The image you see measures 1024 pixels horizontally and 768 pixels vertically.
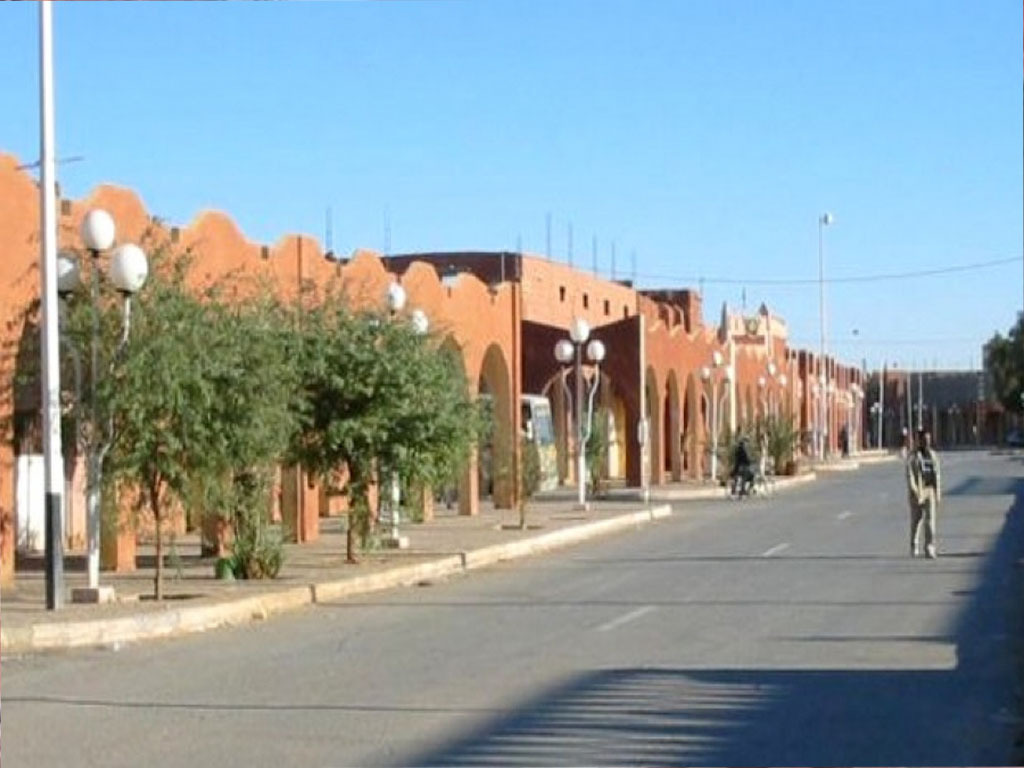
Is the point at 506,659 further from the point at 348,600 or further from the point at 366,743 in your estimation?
the point at 348,600

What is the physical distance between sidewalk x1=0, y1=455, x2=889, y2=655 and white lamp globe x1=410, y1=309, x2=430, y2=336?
11.3 ft

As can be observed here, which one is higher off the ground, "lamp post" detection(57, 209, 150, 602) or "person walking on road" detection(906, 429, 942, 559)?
"lamp post" detection(57, 209, 150, 602)

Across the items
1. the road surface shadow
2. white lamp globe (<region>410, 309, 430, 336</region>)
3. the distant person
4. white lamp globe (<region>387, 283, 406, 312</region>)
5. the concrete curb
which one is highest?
Result: white lamp globe (<region>387, 283, 406, 312</region>)

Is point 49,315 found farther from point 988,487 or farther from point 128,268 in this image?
point 988,487

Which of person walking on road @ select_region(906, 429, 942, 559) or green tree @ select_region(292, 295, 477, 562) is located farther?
person walking on road @ select_region(906, 429, 942, 559)

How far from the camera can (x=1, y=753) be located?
12.0 m

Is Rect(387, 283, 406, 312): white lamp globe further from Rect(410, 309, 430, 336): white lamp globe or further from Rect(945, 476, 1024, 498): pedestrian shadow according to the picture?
Rect(945, 476, 1024, 498): pedestrian shadow

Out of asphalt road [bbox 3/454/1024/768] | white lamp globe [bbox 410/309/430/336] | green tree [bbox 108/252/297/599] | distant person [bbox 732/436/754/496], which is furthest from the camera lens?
distant person [bbox 732/436/754/496]

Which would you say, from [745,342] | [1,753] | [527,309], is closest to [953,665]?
[1,753]

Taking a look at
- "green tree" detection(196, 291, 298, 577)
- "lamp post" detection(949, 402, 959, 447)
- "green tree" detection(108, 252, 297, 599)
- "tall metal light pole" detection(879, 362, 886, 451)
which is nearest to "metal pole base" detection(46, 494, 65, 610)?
"green tree" detection(108, 252, 297, 599)

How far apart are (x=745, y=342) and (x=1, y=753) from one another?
81.9 meters

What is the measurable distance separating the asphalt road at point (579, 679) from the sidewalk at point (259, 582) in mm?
562

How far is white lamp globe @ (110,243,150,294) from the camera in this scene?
21.1 meters

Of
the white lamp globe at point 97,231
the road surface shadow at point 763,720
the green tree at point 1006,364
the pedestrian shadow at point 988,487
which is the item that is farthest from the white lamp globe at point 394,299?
the green tree at point 1006,364
